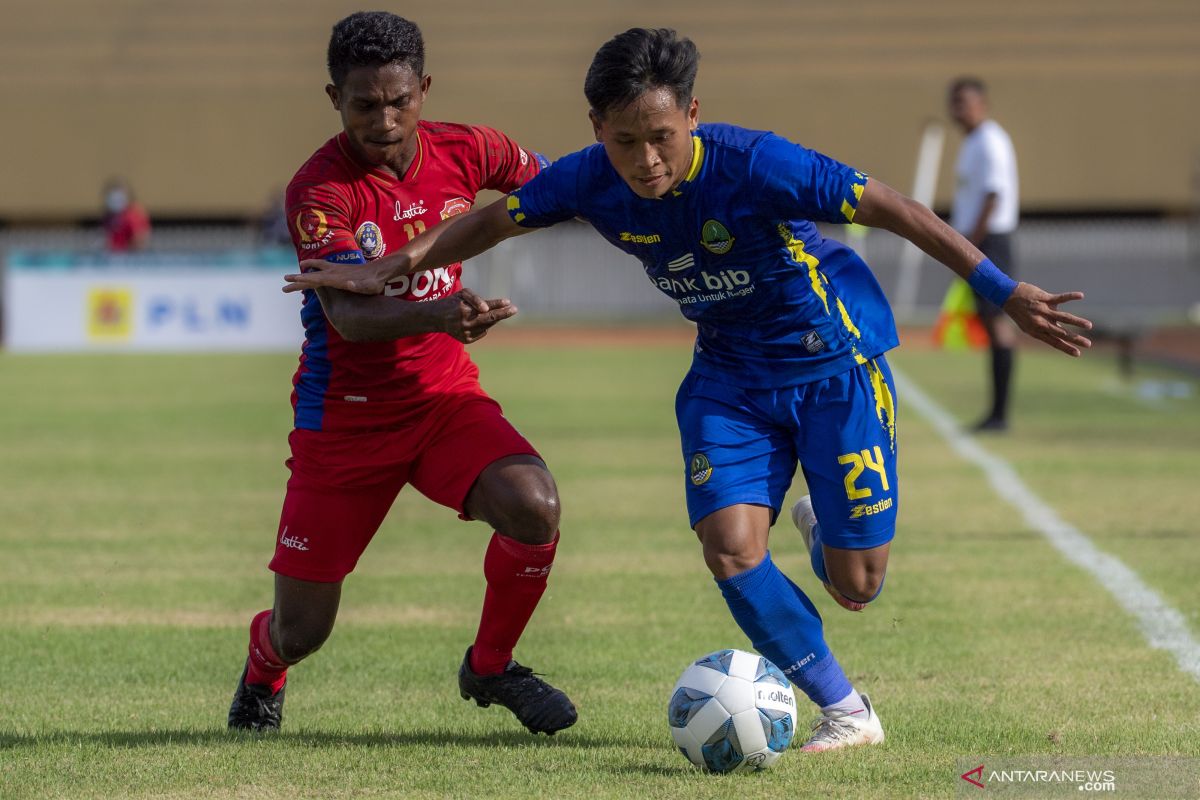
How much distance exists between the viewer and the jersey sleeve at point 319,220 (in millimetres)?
5121

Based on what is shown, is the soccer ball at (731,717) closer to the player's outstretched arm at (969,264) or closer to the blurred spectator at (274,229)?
the player's outstretched arm at (969,264)

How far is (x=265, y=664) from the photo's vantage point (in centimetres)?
528

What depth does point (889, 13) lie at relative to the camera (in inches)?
1575

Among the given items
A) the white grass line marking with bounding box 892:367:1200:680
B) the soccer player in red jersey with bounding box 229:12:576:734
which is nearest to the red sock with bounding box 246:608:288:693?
the soccer player in red jersey with bounding box 229:12:576:734

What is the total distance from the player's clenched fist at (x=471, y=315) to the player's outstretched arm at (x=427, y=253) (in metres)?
0.21

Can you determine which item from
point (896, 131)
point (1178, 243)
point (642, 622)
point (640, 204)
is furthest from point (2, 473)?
point (896, 131)

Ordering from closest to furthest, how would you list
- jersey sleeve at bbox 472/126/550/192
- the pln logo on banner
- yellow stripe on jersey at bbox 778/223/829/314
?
1. yellow stripe on jersey at bbox 778/223/829/314
2. jersey sleeve at bbox 472/126/550/192
3. the pln logo on banner

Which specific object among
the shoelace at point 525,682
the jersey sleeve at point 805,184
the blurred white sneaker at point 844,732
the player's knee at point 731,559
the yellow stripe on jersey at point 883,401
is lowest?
the blurred white sneaker at point 844,732

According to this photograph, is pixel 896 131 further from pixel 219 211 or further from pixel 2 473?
pixel 2 473

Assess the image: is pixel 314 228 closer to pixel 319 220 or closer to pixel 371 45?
pixel 319 220

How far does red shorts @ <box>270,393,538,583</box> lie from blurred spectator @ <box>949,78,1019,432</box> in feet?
27.8

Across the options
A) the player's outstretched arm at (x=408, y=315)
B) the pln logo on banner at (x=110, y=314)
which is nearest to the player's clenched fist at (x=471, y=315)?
the player's outstretched arm at (x=408, y=315)

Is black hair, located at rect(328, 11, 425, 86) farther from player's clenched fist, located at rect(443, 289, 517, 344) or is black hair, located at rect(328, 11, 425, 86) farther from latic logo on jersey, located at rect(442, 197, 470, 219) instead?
player's clenched fist, located at rect(443, 289, 517, 344)

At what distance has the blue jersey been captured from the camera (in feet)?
15.6
